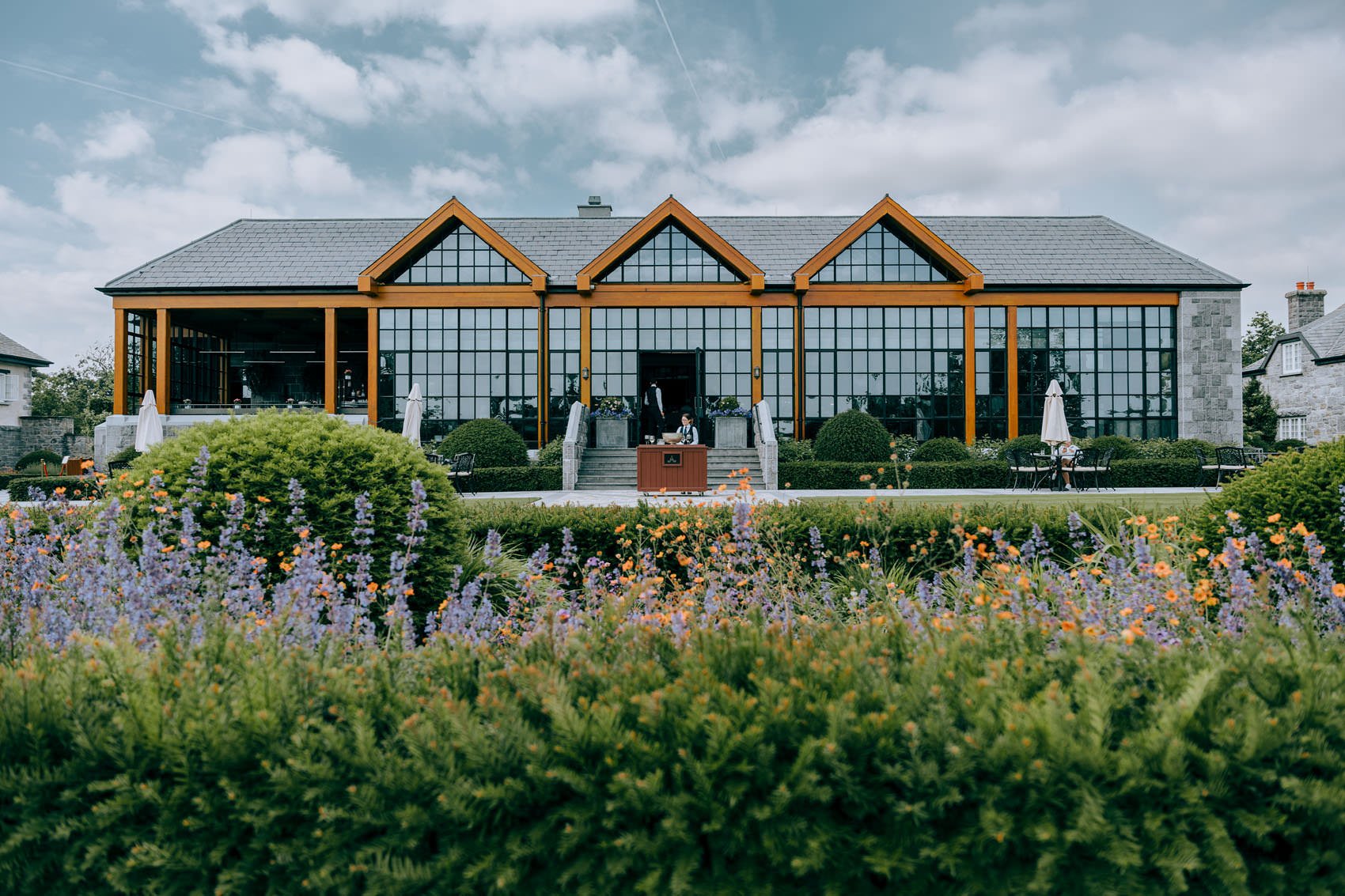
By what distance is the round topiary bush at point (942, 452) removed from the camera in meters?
18.4

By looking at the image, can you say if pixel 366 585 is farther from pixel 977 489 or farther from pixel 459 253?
pixel 459 253

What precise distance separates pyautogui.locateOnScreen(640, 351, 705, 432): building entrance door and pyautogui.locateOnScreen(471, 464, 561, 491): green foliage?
5.06 m

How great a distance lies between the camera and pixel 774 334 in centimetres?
2127

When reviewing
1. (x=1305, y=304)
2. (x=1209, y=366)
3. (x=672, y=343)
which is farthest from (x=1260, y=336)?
(x=672, y=343)

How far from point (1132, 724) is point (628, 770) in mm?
1209

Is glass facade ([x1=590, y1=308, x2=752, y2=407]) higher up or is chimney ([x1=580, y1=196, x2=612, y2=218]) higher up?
chimney ([x1=580, y1=196, x2=612, y2=218])

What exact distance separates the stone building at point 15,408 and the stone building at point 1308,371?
5592 cm

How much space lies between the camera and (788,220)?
2514cm

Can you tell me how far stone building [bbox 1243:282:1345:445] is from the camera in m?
28.8

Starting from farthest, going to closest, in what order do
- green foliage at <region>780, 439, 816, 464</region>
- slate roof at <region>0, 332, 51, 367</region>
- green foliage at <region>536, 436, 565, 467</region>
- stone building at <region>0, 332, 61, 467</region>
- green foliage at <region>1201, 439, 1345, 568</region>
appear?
slate roof at <region>0, 332, 51, 367</region>, stone building at <region>0, 332, 61, 467</region>, green foliage at <region>780, 439, 816, 464</region>, green foliage at <region>536, 436, 565, 467</region>, green foliage at <region>1201, 439, 1345, 568</region>

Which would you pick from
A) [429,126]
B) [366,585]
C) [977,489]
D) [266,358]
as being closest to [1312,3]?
[977,489]

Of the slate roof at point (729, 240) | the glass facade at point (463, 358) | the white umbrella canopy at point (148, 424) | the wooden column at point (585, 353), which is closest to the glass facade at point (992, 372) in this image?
the slate roof at point (729, 240)

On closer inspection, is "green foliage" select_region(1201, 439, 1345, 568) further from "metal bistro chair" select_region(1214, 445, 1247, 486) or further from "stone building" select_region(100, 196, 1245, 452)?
"stone building" select_region(100, 196, 1245, 452)

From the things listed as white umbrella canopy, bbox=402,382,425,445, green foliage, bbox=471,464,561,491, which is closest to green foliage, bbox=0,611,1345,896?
green foliage, bbox=471,464,561,491
